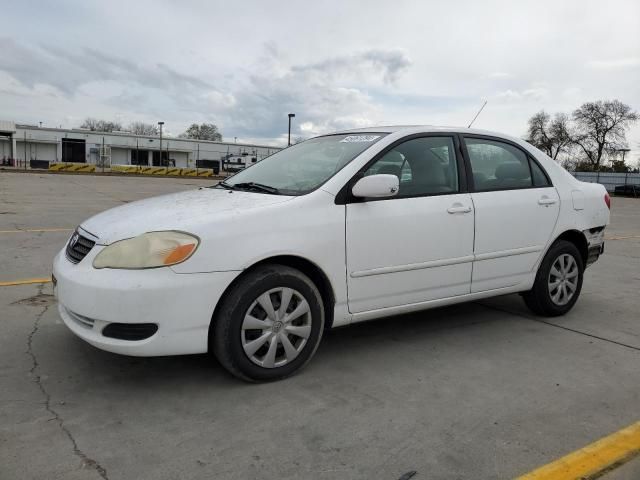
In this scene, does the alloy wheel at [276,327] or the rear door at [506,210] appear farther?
the rear door at [506,210]

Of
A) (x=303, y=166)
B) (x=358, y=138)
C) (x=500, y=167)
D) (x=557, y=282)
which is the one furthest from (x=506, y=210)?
(x=303, y=166)

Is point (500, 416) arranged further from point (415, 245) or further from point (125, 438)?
point (125, 438)

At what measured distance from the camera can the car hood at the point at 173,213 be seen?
303 cm

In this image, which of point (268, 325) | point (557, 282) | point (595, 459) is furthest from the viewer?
point (557, 282)

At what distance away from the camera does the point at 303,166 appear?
3951 mm

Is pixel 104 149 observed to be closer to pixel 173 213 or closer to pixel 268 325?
pixel 173 213

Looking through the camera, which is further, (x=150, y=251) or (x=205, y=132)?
(x=205, y=132)

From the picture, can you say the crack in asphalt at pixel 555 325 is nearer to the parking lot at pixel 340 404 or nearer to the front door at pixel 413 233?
the parking lot at pixel 340 404

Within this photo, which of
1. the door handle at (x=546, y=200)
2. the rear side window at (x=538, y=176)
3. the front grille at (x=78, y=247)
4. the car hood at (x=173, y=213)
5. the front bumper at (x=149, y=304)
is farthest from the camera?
the rear side window at (x=538, y=176)

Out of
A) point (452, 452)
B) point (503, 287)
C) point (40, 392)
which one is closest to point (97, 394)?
point (40, 392)

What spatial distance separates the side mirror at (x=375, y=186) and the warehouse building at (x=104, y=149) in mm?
50591

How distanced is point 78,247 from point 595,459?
3.06 m

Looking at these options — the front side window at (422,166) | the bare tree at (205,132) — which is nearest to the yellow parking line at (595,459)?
the front side window at (422,166)

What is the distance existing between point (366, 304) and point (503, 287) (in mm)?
1444
